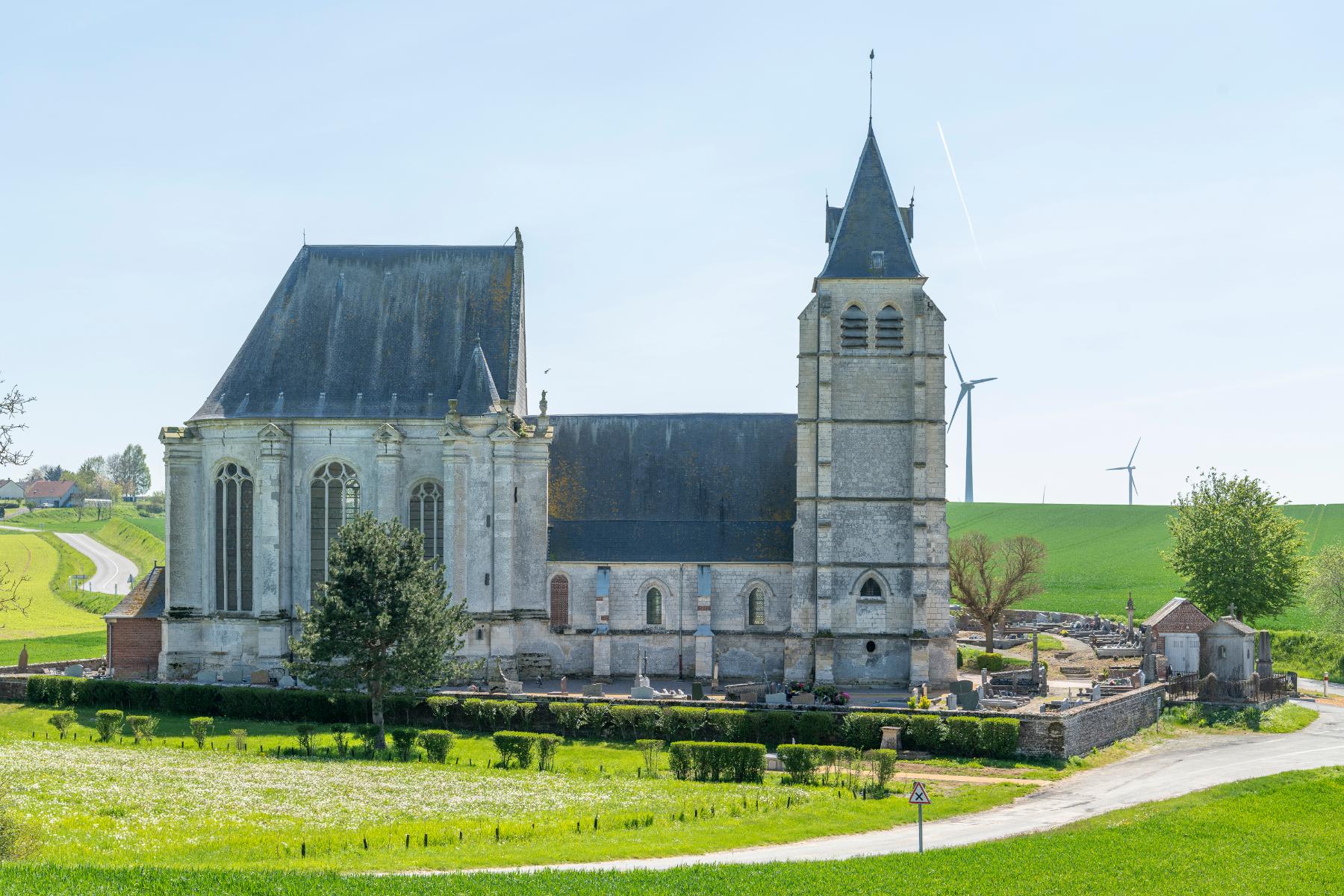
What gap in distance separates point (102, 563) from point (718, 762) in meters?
90.1

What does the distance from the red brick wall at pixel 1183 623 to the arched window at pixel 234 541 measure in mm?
36586

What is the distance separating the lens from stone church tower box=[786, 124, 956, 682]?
168 ft

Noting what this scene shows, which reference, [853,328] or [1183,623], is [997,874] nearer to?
[853,328]

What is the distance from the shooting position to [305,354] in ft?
176

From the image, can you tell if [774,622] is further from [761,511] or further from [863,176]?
[863,176]

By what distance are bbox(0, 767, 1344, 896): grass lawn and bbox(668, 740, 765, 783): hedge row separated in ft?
29.6

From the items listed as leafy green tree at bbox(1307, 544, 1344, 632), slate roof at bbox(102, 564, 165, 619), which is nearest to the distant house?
slate roof at bbox(102, 564, 165, 619)

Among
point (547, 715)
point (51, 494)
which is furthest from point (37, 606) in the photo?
point (51, 494)

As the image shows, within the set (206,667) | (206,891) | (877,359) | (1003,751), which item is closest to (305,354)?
(206,667)

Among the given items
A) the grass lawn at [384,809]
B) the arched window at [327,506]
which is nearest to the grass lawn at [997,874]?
the grass lawn at [384,809]

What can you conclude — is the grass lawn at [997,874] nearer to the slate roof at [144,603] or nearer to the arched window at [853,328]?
the arched window at [853,328]

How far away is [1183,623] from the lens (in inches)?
2051

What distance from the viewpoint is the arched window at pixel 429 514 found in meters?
52.7

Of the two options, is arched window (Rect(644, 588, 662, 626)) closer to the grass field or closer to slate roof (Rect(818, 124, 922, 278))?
slate roof (Rect(818, 124, 922, 278))
